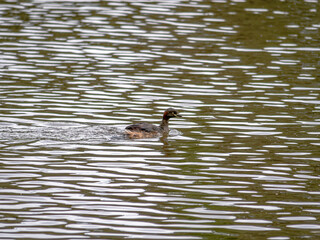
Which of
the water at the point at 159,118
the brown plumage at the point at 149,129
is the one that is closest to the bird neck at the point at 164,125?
the brown plumage at the point at 149,129

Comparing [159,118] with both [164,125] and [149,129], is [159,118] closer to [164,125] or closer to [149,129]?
[164,125]

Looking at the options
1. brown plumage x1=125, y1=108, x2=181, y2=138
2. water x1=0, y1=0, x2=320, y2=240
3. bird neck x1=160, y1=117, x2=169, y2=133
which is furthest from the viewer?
bird neck x1=160, y1=117, x2=169, y2=133

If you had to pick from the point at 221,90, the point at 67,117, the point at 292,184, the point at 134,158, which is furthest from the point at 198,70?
the point at 292,184

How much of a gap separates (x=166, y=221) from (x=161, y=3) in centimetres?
2295

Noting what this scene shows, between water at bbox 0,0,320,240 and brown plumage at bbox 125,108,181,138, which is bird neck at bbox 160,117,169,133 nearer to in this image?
brown plumage at bbox 125,108,181,138

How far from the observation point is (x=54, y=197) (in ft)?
38.2

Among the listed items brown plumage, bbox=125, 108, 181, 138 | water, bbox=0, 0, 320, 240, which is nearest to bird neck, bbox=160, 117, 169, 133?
brown plumage, bbox=125, 108, 181, 138

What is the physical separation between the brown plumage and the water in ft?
0.60

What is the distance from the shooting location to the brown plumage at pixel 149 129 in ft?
51.6

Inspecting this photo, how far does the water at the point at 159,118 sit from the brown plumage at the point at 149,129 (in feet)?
0.60

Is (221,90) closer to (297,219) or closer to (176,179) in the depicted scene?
(176,179)

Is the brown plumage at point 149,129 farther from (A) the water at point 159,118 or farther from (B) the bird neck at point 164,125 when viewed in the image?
(A) the water at point 159,118

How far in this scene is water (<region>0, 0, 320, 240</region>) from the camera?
36.1 feet

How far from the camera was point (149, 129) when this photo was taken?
634 inches
